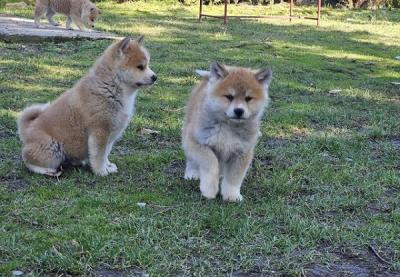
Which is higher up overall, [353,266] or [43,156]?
[43,156]

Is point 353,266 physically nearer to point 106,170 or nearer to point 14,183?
point 106,170

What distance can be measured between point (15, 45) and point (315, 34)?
8185mm

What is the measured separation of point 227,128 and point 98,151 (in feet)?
4.03

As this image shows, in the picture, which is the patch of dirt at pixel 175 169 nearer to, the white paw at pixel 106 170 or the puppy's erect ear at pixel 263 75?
the white paw at pixel 106 170

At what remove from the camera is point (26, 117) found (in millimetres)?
5656

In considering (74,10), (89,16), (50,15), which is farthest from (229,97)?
(50,15)

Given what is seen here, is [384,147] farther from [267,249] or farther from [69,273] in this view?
[69,273]

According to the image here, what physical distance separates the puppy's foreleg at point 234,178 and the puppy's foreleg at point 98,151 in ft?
3.79

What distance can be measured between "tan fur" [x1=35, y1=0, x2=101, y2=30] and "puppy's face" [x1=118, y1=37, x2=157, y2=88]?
10119mm

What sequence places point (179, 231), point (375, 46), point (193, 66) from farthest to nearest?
point (375, 46), point (193, 66), point (179, 231)

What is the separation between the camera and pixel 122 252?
3809 millimetres

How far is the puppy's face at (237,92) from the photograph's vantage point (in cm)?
480

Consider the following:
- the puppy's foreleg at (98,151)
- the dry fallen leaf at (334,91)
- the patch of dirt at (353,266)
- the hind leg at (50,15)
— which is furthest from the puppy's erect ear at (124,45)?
the hind leg at (50,15)

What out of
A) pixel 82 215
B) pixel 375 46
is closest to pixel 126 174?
pixel 82 215
